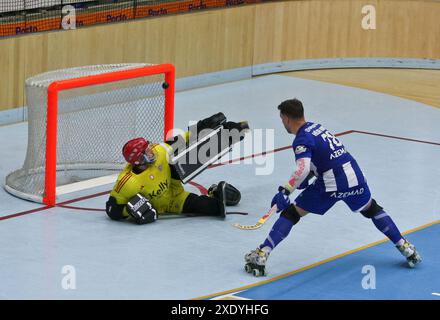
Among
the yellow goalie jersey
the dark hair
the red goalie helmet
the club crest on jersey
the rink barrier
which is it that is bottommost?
the yellow goalie jersey

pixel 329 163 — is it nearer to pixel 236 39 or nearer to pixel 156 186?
pixel 156 186

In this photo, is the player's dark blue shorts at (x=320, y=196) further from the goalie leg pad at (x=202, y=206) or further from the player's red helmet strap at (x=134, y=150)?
the player's red helmet strap at (x=134, y=150)

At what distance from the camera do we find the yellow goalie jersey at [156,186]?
1141cm

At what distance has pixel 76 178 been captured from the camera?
43.1ft

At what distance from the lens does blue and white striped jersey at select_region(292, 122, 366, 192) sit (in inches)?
395

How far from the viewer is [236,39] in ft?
63.3

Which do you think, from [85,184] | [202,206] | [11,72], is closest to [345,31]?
[11,72]

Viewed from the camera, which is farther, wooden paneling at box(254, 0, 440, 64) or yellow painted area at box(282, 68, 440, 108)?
wooden paneling at box(254, 0, 440, 64)

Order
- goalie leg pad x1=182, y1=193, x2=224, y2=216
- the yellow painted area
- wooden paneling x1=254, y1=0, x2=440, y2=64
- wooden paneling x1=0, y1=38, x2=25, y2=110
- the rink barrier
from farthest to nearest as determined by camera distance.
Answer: wooden paneling x1=254, y1=0, x2=440, y2=64 < the yellow painted area < the rink barrier < wooden paneling x1=0, y1=38, x2=25, y2=110 < goalie leg pad x1=182, y1=193, x2=224, y2=216

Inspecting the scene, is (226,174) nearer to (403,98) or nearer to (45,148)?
(45,148)

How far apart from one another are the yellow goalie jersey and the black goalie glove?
3.4 inches

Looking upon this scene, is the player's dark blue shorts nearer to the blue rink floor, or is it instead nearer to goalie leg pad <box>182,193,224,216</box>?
the blue rink floor

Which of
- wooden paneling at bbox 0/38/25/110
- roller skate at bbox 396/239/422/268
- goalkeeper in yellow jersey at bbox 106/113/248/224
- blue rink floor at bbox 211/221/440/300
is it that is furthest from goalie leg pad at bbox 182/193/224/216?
wooden paneling at bbox 0/38/25/110

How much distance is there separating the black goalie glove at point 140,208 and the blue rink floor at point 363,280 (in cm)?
196
